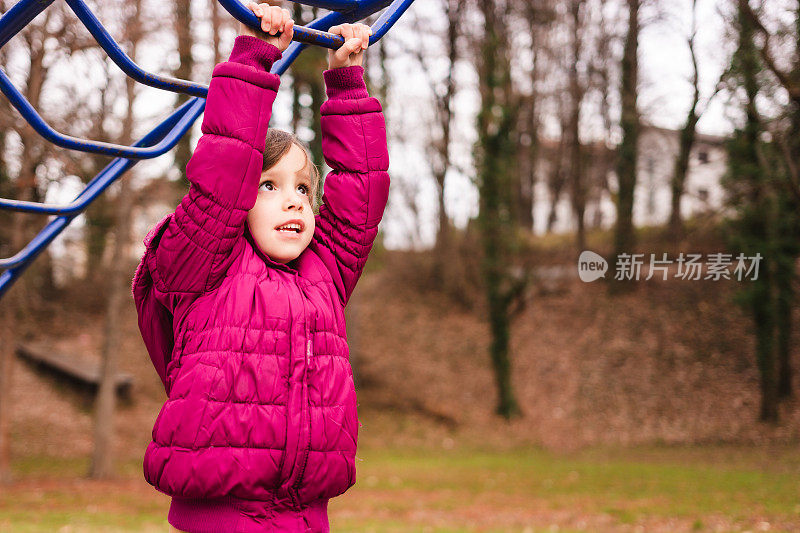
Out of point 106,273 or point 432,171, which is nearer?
point 106,273

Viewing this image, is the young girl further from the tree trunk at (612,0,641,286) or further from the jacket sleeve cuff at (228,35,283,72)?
the tree trunk at (612,0,641,286)

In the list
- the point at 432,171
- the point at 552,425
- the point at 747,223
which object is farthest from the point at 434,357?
the point at 747,223

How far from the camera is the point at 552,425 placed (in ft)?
52.0

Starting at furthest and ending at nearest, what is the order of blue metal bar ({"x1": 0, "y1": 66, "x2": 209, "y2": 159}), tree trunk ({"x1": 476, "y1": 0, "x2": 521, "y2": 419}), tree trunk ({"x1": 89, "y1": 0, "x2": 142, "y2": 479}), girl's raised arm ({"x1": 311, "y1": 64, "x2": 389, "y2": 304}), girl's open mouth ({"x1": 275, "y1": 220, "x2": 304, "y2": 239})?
1. tree trunk ({"x1": 476, "y1": 0, "x2": 521, "y2": 419})
2. tree trunk ({"x1": 89, "y1": 0, "x2": 142, "y2": 479})
3. blue metal bar ({"x1": 0, "y1": 66, "x2": 209, "y2": 159})
4. girl's raised arm ({"x1": 311, "y1": 64, "x2": 389, "y2": 304})
5. girl's open mouth ({"x1": 275, "y1": 220, "x2": 304, "y2": 239})

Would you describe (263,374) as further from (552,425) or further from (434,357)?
(434,357)

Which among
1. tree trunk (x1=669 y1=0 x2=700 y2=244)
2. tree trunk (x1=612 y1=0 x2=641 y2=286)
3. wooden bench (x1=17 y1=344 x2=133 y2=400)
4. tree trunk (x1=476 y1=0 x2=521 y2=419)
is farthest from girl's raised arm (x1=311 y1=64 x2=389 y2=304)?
tree trunk (x1=612 y1=0 x2=641 y2=286)

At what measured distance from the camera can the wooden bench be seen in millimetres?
16484

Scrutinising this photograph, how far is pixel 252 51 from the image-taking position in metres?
1.83

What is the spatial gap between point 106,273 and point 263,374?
19992 millimetres

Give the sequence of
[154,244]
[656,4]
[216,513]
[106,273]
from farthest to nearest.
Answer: [106,273], [656,4], [154,244], [216,513]

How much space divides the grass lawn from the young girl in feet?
19.2

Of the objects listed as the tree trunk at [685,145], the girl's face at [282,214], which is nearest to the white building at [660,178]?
the tree trunk at [685,145]

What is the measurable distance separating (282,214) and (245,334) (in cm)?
33

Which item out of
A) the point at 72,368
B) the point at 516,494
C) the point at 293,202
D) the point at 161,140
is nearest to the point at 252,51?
the point at 293,202
